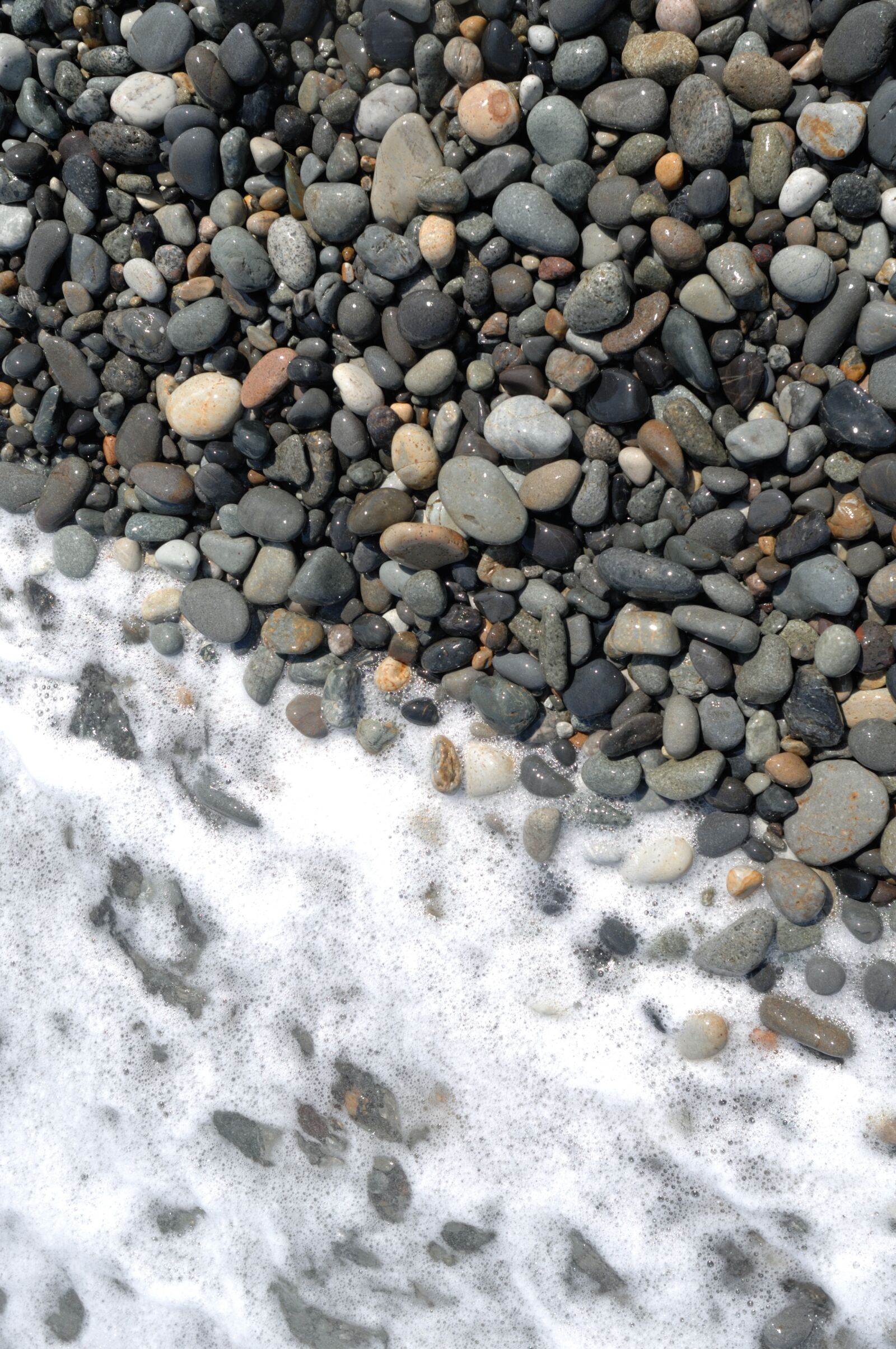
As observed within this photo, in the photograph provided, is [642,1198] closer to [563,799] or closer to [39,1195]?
[563,799]

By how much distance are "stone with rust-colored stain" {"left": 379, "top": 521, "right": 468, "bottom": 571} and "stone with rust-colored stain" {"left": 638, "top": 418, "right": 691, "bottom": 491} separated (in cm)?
60

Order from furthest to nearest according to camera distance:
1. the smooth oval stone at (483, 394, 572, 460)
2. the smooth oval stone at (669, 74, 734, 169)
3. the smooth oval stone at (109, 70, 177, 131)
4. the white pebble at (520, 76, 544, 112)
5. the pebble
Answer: the pebble, the smooth oval stone at (109, 70, 177, 131), the smooth oval stone at (483, 394, 572, 460), the white pebble at (520, 76, 544, 112), the smooth oval stone at (669, 74, 734, 169)

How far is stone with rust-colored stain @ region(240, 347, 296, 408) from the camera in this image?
8.19 ft

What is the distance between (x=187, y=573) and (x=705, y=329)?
5.74 ft

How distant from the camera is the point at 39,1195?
287 centimetres

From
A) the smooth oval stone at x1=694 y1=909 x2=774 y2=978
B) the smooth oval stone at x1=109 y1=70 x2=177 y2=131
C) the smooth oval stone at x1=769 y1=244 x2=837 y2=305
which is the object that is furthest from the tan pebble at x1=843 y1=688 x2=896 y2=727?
the smooth oval stone at x1=109 y1=70 x2=177 y2=131

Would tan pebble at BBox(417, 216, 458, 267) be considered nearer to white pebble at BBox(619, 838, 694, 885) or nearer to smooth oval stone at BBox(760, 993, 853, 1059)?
white pebble at BBox(619, 838, 694, 885)

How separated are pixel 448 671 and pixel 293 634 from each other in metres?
0.51

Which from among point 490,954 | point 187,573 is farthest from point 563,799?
point 187,573

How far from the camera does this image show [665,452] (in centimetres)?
229

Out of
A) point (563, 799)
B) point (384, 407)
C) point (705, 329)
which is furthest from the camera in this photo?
point (563, 799)

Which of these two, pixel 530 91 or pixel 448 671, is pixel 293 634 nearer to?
pixel 448 671

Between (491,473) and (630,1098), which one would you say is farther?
(630,1098)

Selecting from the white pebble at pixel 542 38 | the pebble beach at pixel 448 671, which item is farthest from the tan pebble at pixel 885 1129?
the white pebble at pixel 542 38
